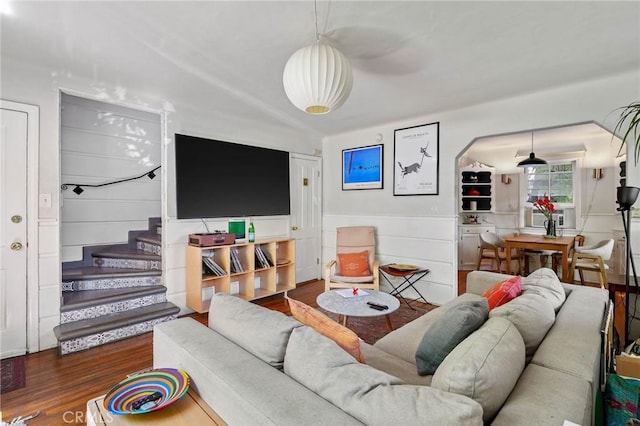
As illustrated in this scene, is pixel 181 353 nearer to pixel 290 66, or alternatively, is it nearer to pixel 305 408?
pixel 305 408

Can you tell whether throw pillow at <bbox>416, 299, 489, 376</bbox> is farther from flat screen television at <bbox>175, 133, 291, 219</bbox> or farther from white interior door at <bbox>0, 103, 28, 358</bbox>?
white interior door at <bbox>0, 103, 28, 358</bbox>

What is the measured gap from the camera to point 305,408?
0.91 m

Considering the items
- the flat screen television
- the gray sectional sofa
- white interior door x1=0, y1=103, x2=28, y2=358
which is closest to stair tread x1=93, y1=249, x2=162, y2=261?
the flat screen television

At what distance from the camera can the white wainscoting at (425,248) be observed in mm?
3932

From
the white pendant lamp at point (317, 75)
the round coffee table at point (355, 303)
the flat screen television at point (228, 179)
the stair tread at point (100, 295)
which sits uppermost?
the white pendant lamp at point (317, 75)

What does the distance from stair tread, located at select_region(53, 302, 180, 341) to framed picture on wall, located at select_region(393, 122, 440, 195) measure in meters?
3.25

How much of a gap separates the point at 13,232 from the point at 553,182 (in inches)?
311

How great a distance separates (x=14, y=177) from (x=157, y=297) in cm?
168

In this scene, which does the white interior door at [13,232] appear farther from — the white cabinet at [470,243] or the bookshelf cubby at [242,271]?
the white cabinet at [470,243]

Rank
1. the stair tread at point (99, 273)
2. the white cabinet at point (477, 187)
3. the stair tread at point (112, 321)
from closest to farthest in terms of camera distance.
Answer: the stair tread at point (112, 321), the stair tread at point (99, 273), the white cabinet at point (477, 187)

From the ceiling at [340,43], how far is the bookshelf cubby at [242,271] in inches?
73.5

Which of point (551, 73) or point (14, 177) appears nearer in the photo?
point (14, 177)

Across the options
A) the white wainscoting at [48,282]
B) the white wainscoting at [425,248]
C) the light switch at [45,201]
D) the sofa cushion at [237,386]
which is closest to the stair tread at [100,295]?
the white wainscoting at [48,282]

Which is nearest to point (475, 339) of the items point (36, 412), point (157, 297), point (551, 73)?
point (36, 412)
